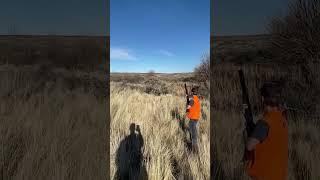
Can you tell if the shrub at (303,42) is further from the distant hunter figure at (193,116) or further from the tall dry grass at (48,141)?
the tall dry grass at (48,141)

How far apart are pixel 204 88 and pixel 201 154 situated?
20496mm

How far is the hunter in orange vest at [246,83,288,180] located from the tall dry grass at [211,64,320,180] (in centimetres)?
189

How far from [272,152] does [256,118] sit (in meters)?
4.59

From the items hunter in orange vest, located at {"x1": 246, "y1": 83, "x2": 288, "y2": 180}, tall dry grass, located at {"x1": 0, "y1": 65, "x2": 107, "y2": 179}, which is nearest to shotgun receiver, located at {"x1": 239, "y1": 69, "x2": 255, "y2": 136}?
hunter in orange vest, located at {"x1": 246, "y1": 83, "x2": 288, "y2": 180}

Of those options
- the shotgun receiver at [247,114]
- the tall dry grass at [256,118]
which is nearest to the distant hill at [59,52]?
the tall dry grass at [256,118]

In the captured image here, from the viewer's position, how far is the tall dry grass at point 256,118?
476 centimetres

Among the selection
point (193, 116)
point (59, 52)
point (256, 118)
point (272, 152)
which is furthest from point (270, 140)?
point (59, 52)

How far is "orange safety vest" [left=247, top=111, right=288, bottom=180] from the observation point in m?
2.49

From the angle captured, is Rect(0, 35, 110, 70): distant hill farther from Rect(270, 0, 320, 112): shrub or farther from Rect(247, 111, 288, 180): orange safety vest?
Rect(247, 111, 288, 180): orange safety vest

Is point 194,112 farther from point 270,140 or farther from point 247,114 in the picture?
point 270,140

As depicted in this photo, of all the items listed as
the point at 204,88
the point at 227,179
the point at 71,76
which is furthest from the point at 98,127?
the point at 204,88

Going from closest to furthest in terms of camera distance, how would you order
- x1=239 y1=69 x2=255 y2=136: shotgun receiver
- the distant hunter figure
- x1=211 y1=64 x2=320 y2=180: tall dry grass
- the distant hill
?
x1=239 y1=69 x2=255 y2=136: shotgun receiver → x1=211 y1=64 x2=320 y2=180: tall dry grass → the distant hunter figure → the distant hill

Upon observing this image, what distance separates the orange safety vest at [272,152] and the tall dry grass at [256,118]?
1.86 m

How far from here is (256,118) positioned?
695cm
